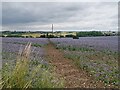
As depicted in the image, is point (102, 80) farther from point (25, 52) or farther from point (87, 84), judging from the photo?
point (25, 52)

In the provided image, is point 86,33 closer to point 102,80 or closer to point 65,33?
point 65,33

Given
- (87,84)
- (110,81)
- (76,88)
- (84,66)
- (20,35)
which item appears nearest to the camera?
(76,88)

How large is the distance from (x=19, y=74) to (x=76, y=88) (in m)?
4.05

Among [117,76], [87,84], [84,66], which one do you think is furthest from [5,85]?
[84,66]

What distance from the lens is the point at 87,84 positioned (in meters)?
10.0

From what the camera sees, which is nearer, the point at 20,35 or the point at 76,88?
the point at 76,88

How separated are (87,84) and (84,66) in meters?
5.00

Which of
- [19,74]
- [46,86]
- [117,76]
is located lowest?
[117,76]

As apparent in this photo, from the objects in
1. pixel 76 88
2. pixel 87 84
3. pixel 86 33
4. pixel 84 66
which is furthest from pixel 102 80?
pixel 86 33

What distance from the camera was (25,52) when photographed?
4891 millimetres

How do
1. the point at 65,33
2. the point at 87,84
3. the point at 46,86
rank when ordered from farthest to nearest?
1. the point at 65,33
2. the point at 87,84
3. the point at 46,86

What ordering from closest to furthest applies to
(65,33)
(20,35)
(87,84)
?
(87,84)
(20,35)
(65,33)

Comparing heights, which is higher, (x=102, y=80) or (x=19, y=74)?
(x=19, y=74)

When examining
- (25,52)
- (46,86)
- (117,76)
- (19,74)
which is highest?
(25,52)
